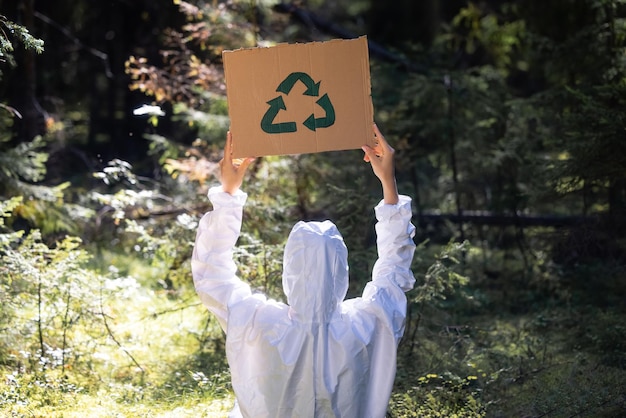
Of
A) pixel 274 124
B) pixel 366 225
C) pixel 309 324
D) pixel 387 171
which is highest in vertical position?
pixel 274 124

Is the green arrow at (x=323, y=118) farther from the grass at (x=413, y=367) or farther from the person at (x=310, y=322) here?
the grass at (x=413, y=367)

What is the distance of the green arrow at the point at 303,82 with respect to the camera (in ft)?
14.1

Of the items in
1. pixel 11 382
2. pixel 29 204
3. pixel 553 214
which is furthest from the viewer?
pixel 553 214

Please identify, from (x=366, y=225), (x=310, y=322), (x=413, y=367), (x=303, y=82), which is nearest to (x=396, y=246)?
(x=310, y=322)

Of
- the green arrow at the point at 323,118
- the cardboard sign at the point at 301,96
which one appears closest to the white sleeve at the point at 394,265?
the cardboard sign at the point at 301,96

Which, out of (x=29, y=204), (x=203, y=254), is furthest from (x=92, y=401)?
(x=29, y=204)

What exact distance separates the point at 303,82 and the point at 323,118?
0.25 m

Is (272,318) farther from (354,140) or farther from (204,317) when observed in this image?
(204,317)

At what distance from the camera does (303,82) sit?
170 inches

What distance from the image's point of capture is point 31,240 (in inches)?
241

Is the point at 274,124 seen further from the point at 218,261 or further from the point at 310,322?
the point at 310,322

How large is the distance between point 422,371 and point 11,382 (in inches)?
130

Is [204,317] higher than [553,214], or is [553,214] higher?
[553,214]

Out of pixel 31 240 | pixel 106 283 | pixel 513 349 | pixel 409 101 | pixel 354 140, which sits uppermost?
pixel 409 101
